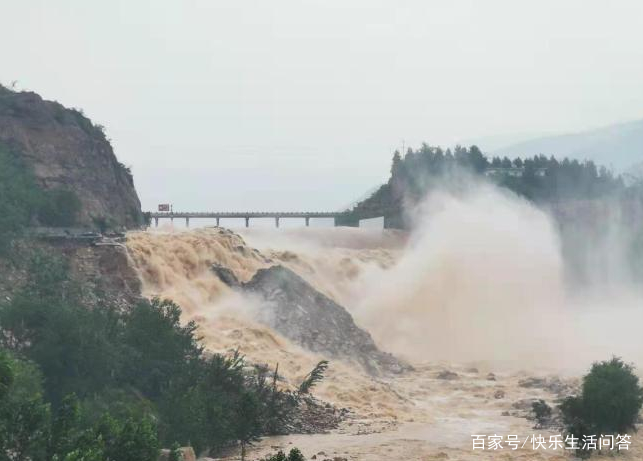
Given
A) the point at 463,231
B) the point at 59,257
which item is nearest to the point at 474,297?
the point at 463,231

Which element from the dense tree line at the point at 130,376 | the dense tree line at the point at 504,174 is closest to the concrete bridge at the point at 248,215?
the dense tree line at the point at 504,174

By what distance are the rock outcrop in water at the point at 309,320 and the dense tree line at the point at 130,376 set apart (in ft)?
19.1

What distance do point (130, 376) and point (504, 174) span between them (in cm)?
6955

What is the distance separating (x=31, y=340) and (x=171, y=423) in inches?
205

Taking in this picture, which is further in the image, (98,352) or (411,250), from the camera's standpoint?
(411,250)

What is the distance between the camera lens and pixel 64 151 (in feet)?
151

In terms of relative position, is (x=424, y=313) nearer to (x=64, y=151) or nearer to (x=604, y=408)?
(x=64, y=151)

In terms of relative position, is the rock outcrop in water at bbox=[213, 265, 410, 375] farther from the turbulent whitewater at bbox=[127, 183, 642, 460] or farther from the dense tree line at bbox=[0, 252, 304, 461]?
the dense tree line at bbox=[0, 252, 304, 461]

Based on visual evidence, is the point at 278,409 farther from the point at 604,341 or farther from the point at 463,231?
the point at 463,231

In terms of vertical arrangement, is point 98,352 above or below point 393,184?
below

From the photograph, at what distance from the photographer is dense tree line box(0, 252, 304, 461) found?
75.6 feet

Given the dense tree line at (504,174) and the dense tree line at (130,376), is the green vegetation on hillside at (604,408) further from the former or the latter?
the dense tree line at (504,174)

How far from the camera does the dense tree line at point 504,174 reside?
277ft

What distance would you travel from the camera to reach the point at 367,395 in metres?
32.9
